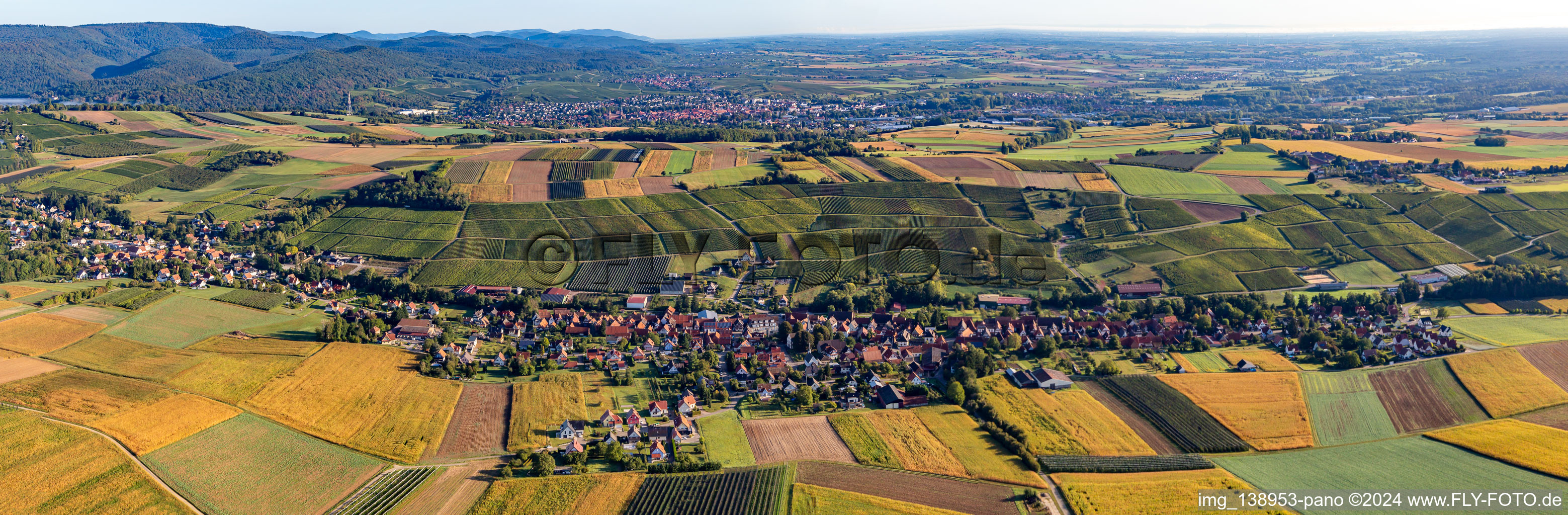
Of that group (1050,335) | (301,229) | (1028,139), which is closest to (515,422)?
(1050,335)

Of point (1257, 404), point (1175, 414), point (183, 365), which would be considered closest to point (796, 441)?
point (1175, 414)

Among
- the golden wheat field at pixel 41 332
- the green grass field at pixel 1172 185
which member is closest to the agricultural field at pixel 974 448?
the golden wheat field at pixel 41 332

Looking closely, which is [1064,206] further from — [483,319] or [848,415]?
[483,319]

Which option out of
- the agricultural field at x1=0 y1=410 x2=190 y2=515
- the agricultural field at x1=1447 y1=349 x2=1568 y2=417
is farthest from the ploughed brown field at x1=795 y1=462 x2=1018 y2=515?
the agricultural field at x1=1447 y1=349 x2=1568 y2=417

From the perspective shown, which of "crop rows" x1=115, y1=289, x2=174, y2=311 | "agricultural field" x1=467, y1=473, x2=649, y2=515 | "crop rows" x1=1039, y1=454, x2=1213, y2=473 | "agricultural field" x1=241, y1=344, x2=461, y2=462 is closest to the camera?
"agricultural field" x1=467, y1=473, x2=649, y2=515

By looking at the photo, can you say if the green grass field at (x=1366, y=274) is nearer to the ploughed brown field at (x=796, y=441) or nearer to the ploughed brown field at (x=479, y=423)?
the ploughed brown field at (x=796, y=441)

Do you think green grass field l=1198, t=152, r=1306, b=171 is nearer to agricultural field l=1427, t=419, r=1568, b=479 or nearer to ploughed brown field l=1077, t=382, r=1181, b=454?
agricultural field l=1427, t=419, r=1568, b=479

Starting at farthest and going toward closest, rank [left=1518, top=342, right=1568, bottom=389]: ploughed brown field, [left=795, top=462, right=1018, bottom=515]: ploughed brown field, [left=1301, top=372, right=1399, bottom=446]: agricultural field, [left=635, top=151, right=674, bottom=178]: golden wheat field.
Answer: [left=635, top=151, right=674, bottom=178]: golden wheat field → [left=1518, top=342, right=1568, bottom=389]: ploughed brown field → [left=1301, top=372, right=1399, bottom=446]: agricultural field → [left=795, top=462, right=1018, bottom=515]: ploughed brown field
